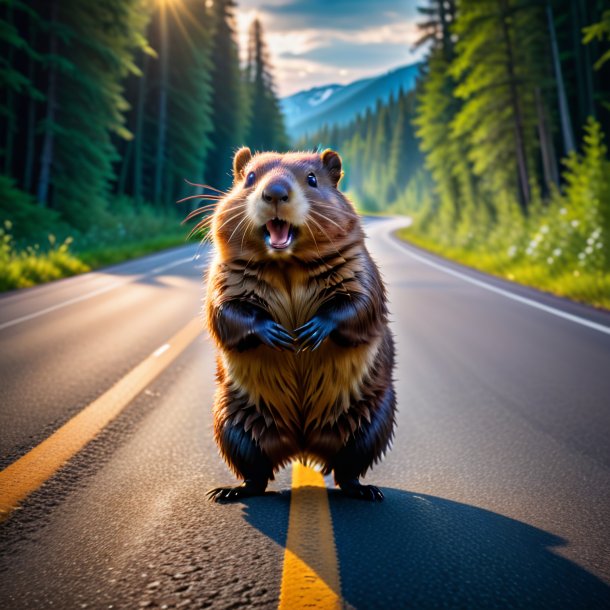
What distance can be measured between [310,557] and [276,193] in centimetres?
148

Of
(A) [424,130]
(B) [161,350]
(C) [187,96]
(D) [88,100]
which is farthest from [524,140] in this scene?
(B) [161,350]

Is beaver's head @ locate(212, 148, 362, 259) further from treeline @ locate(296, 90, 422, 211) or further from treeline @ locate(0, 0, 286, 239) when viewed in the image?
treeline @ locate(296, 90, 422, 211)

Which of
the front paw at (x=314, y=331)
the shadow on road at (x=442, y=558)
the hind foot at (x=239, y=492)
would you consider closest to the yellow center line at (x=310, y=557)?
the shadow on road at (x=442, y=558)

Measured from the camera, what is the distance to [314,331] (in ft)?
8.30

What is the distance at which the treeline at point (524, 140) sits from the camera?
1481 centimetres

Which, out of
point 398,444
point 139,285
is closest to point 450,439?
point 398,444

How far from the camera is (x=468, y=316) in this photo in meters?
10.2

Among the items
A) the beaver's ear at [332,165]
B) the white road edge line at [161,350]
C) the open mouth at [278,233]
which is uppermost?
the beaver's ear at [332,165]

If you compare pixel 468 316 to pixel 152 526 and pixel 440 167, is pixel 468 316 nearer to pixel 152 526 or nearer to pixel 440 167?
pixel 152 526

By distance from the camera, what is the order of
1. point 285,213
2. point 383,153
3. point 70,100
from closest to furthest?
point 285,213 < point 70,100 < point 383,153

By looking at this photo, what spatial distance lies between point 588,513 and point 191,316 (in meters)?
7.83

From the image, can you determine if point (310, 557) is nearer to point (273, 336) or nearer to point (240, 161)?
point (273, 336)

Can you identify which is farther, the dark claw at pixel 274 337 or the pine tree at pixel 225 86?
the pine tree at pixel 225 86

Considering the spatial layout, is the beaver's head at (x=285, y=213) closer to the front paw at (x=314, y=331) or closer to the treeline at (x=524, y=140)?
the front paw at (x=314, y=331)
